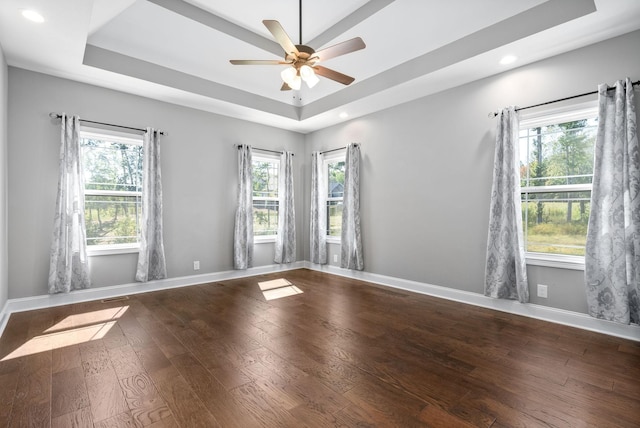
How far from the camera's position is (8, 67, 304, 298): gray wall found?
3.50m

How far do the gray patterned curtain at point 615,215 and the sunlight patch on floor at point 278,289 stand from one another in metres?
3.26

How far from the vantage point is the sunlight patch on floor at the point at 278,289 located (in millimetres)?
4203

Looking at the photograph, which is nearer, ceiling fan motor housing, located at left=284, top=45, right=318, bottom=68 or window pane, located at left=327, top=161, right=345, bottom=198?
ceiling fan motor housing, located at left=284, top=45, right=318, bottom=68

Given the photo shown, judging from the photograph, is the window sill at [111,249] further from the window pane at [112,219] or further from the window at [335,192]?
the window at [335,192]

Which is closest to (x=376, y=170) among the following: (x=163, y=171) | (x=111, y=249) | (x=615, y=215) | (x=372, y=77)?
(x=372, y=77)

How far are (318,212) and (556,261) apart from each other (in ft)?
11.8

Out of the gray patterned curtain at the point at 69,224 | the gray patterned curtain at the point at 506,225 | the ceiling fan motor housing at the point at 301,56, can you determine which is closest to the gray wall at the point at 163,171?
the gray patterned curtain at the point at 69,224

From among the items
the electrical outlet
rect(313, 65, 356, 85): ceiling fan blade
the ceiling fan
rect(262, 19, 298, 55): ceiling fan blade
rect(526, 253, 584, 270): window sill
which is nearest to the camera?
rect(262, 19, 298, 55): ceiling fan blade

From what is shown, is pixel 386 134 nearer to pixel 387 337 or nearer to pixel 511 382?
pixel 387 337

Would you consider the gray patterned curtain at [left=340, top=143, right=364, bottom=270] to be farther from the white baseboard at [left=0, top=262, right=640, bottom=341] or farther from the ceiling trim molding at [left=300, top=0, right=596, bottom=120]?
the ceiling trim molding at [left=300, top=0, right=596, bottom=120]

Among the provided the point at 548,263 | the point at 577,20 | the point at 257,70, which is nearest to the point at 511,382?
the point at 548,263

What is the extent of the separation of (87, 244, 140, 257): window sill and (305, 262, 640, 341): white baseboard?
3453 millimetres

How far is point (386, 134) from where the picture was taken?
4812 millimetres

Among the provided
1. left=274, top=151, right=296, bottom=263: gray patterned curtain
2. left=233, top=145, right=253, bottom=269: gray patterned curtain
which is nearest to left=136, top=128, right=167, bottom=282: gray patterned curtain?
left=233, top=145, right=253, bottom=269: gray patterned curtain
